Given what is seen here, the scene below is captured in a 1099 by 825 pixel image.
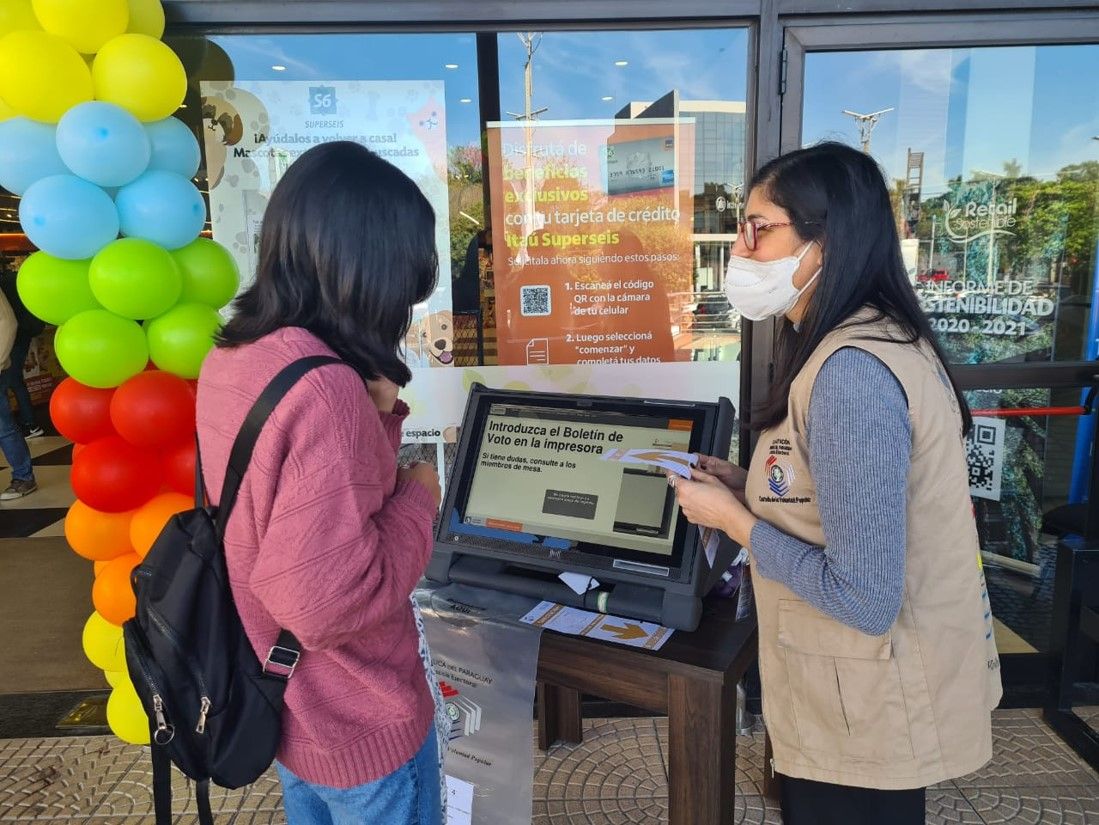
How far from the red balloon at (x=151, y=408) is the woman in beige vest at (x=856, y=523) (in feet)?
5.02

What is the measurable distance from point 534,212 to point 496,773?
1796 mm

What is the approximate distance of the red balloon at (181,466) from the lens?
2.23m

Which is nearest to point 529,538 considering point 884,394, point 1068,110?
point 884,394

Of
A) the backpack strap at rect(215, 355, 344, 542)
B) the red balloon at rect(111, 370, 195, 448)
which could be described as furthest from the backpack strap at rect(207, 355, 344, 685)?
the red balloon at rect(111, 370, 195, 448)

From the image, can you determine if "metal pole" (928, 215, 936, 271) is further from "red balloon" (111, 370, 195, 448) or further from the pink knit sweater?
"red balloon" (111, 370, 195, 448)

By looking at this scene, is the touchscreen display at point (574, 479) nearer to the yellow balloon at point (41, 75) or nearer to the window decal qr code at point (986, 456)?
the yellow balloon at point (41, 75)

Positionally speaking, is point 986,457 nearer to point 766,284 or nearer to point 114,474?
point 766,284

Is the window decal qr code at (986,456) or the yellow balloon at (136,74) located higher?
the yellow balloon at (136,74)

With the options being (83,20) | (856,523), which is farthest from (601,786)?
(83,20)

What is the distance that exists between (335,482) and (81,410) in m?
1.62

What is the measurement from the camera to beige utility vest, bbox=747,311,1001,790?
1.21 m

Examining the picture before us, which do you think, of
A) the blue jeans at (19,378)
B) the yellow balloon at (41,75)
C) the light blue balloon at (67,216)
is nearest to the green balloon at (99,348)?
the light blue balloon at (67,216)

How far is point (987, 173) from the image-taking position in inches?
112

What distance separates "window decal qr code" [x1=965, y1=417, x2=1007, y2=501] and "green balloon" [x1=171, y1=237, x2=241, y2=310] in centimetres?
274
